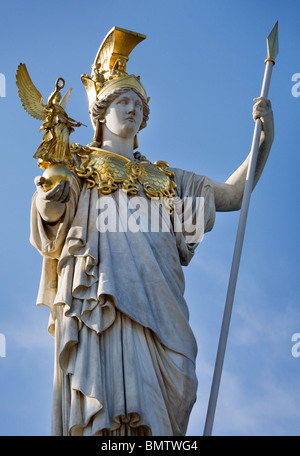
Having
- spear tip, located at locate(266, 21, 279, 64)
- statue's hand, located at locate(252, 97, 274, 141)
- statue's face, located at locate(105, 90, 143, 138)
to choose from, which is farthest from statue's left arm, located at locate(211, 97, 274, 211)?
statue's face, located at locate(105, 90, 143, 138)

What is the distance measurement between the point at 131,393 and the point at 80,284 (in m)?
1.43

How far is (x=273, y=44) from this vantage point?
16797 millimetres

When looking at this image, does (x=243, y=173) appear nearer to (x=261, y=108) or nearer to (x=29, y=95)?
(x=261, y=108)

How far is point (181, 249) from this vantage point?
1625 centimetres

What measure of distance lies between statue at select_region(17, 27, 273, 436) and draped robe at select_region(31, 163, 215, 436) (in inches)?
0.5

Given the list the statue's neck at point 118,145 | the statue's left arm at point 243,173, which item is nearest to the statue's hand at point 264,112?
the statue's left arm at point 243,173

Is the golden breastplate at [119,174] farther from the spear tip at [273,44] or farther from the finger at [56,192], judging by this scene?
the spear tip at [273,44]

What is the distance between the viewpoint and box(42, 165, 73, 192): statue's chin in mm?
15016

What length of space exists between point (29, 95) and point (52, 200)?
150cm

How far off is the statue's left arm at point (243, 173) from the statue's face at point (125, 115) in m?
1.25

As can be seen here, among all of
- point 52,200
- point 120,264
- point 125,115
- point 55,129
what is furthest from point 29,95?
point 120,264

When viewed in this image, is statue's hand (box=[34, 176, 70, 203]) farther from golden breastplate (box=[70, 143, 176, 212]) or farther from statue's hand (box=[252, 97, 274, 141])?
statue's hand (box=[252, 97, 274, 141])

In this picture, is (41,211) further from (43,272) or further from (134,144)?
(134,144)

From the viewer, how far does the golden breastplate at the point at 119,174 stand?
53.0 feet
